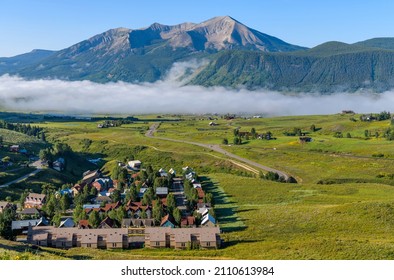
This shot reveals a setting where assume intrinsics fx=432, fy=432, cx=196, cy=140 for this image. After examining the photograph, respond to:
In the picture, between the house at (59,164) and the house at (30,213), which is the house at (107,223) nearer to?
the house at (30,213)

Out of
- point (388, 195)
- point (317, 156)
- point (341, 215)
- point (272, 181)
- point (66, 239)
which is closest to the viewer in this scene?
point (66, 239)

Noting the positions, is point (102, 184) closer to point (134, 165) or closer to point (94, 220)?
point (134, 165)

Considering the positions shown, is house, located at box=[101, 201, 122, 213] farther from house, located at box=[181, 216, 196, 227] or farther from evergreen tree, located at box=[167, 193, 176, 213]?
house, located at box=[181, 216, 196, 227]

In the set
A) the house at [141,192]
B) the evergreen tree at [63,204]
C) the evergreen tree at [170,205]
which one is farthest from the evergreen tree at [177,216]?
the evergreen tree at [63,204]

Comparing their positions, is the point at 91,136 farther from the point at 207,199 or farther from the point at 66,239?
the point at 66,239

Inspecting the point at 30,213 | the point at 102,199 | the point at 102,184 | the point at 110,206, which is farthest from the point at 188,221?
the point at 102,184

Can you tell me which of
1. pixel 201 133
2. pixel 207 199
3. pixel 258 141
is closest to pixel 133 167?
pixel 207 199
